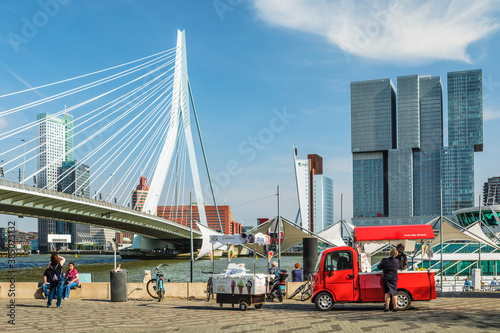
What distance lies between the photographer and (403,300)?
14.7 m

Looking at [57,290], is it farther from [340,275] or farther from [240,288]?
[340,275]

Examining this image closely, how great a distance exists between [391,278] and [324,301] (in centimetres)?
223

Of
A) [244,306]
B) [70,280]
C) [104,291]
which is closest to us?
[244,306]

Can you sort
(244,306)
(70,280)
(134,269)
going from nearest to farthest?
(244,306) → (70,280) → (134,269)

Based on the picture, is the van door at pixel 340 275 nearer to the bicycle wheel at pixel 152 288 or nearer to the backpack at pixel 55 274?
the bicycle wheel at pixel 152 288

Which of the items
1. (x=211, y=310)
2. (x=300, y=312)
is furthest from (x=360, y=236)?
(x=211, y=310)

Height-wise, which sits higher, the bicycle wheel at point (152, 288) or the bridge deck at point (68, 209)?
the bridge deck at point (68, 209)

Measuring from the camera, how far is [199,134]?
239 feet

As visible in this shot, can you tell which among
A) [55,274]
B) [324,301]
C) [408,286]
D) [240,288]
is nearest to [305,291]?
[324,301]

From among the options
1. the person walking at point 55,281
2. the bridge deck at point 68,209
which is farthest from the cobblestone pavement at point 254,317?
the bridge deck at point 68,209

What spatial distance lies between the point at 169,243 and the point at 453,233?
286 feet

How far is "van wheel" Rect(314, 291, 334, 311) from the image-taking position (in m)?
15.3

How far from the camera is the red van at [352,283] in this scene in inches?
581

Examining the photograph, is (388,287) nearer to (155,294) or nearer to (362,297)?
(362,297)
